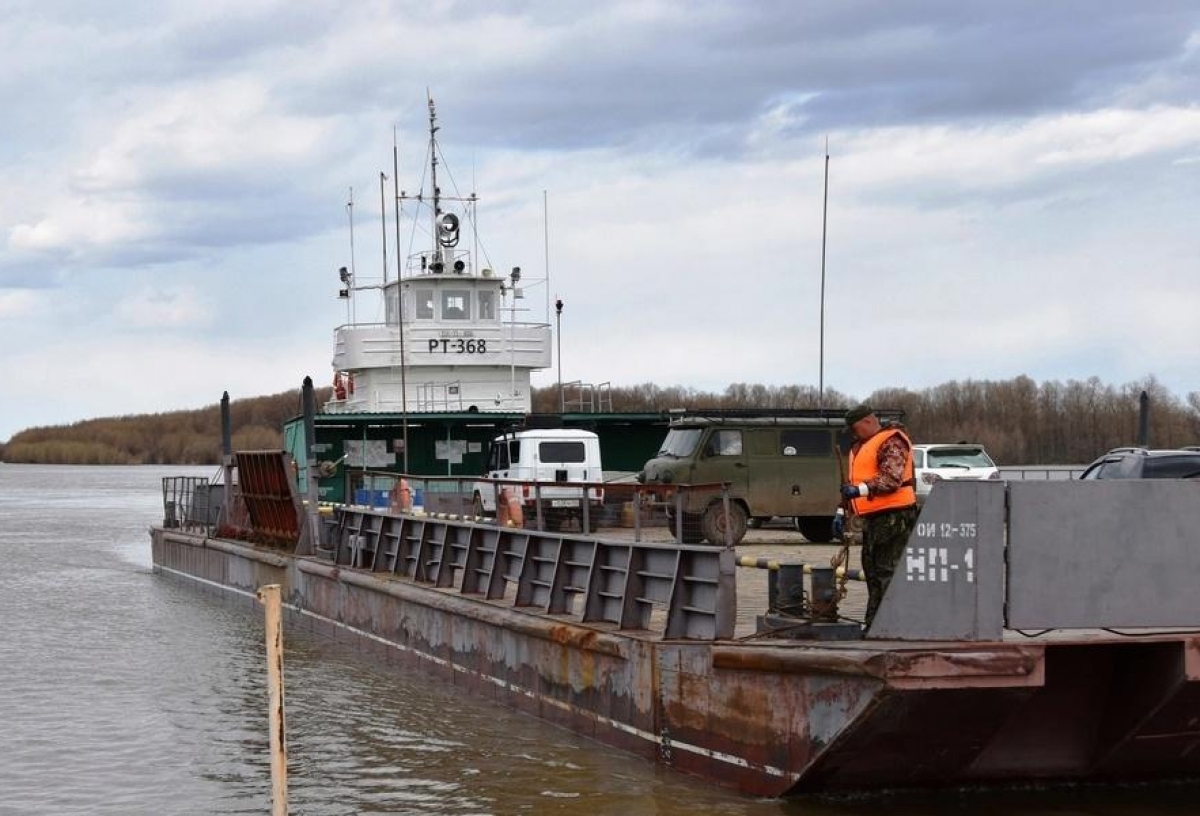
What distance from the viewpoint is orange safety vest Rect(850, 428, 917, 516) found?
33.9 ft

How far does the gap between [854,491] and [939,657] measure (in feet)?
4.18

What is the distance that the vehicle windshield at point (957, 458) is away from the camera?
1146 inches

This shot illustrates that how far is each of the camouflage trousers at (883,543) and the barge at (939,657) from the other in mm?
381

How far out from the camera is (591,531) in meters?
15.0

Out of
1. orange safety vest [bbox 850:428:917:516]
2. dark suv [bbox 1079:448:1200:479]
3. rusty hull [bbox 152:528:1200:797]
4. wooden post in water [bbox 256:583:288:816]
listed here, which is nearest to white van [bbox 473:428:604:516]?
dark suv [bbox 1079:448:1200:479]

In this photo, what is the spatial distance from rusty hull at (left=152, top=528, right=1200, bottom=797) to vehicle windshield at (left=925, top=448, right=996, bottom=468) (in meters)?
17.5

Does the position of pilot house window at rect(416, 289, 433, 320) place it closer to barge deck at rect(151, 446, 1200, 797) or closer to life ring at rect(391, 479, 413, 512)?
life ring at rect(391, 479, 413, 512)

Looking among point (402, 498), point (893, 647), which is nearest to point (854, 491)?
point (893, 647)

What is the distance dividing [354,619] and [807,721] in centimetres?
1147

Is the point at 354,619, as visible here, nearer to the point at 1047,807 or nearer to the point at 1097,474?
the point at 1097,474

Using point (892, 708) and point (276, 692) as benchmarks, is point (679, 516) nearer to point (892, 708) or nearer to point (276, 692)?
point (892, 708)

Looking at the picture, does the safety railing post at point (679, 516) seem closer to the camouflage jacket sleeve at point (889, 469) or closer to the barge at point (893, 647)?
the barge at point (893, 647)

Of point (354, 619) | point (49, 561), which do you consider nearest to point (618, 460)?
point (49, 561)

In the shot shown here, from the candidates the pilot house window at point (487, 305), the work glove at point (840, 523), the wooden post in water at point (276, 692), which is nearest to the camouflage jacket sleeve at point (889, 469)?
the work glove at point (840, 523)
